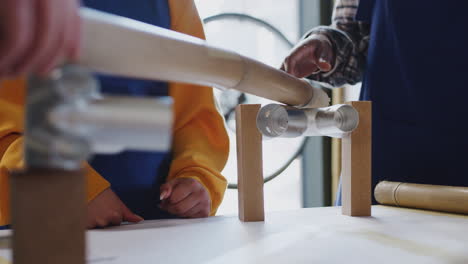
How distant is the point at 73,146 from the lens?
232mm

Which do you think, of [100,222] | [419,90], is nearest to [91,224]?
[100,222]

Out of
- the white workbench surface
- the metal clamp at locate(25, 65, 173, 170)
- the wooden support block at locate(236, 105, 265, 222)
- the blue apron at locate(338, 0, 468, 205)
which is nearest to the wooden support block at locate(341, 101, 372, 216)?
the white workbench surface

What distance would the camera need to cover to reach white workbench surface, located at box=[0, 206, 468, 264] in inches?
15.1

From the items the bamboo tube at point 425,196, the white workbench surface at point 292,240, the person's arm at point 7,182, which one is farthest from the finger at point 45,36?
the bamboo tube at point 425,196

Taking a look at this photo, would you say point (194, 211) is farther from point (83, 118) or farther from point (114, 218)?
point (83, 118)

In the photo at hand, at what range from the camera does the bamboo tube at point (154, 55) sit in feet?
0.79

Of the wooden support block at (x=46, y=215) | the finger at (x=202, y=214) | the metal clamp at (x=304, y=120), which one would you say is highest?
the metal clamp at (x=304, y=120)

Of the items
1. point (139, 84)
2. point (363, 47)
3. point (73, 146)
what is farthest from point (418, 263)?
point (363, 47)

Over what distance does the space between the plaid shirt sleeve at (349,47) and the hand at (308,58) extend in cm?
10

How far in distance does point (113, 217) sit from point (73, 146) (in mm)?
326

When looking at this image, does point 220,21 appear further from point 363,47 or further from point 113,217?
point 113,217

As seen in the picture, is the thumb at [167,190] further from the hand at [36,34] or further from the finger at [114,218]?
the hand at [36,34]

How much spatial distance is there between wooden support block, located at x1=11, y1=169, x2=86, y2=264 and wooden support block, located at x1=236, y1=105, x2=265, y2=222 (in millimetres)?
322

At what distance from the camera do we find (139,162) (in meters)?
0.70
